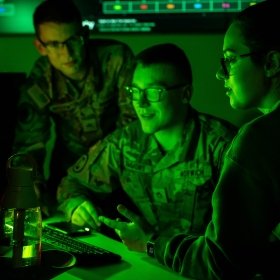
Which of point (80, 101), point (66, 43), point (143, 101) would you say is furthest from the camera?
point (80, 101)

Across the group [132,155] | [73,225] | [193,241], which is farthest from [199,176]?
[193,241]

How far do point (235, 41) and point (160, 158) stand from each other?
2.53ft

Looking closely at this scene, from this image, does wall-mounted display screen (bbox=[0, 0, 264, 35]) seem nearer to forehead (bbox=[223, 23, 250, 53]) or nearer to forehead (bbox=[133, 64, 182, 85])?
forehead (bbox=[133, 64, 182, 85])

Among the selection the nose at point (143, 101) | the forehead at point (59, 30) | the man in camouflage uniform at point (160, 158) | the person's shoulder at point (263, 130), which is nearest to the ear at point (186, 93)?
the man in camouflage uniform at point (160, 158)

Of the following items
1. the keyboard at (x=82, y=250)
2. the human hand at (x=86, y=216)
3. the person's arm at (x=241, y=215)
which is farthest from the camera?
the human hand at (x=86, y=216)

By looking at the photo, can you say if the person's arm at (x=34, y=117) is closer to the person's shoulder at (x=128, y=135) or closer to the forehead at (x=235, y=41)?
the person's shoulder at (x=128, y=135)

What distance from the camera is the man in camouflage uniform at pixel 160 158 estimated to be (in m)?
1.86

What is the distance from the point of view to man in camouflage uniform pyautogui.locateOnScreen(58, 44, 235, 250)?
186 cm

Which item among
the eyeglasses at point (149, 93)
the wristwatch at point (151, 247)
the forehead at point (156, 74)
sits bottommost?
the wristwatch at point (151, 247)

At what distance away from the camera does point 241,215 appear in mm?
998

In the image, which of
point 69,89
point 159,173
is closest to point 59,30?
point 69,89

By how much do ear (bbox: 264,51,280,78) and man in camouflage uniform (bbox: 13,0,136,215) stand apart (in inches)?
40.2

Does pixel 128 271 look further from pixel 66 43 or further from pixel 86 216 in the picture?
pixel 66 43

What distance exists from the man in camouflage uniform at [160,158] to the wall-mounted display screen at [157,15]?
25.3 inches
